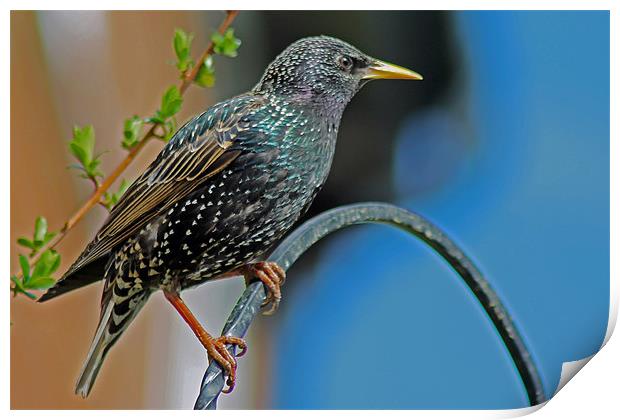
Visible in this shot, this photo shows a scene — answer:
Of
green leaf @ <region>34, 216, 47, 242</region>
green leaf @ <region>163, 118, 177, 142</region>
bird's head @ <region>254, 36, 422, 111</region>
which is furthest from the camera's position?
bird's head @ <region>254, 36, 422, 111</region>

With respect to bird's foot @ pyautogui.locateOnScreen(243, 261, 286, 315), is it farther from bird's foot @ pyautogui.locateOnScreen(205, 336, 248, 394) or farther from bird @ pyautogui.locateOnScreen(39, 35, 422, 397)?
bird's foot @ pyautogui.locateOnScreen(205, 336, 248, 394)

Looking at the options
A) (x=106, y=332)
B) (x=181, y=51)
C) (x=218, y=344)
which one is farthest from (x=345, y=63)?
(x=106, y=332)

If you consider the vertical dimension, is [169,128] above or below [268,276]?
above

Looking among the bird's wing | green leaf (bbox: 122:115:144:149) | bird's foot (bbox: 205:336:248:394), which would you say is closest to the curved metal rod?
bird's foot (bbox: 205:336:248:394)

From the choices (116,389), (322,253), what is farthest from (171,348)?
(322,253)

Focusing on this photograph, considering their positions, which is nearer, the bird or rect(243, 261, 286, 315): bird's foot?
the bird

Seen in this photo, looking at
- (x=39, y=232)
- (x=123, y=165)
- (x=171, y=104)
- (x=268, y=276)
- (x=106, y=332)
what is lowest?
(x=106, y=332)

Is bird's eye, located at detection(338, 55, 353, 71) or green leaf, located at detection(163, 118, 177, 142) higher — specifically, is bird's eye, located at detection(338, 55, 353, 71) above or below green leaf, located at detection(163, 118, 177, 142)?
above

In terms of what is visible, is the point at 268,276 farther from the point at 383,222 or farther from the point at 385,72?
the point at 385,72

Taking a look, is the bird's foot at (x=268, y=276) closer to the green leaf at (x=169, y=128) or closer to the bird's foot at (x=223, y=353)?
the bird's foot at (x=223, y=353)
